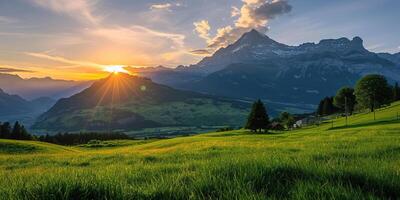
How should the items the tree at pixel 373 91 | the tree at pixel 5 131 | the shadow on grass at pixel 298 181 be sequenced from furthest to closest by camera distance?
the tree at pixel 5 131 → the tree at pixel 373 91 → the shadow on grass at pixel 298 181

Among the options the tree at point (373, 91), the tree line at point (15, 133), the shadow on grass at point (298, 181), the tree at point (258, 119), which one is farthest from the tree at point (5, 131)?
the shadow on grass at point (298, 181)

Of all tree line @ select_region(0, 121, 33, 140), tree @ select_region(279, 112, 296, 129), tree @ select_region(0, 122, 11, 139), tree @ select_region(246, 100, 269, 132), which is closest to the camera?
tree @ select_region(246, 100, 269, 132)

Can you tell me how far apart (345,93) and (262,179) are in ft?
578

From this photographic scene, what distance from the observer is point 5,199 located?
543 centimetres

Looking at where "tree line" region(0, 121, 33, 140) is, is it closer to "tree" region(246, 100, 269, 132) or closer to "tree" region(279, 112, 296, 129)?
"tree" region(246, 100, 269, 132)

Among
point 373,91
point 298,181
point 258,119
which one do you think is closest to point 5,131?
point 258,119

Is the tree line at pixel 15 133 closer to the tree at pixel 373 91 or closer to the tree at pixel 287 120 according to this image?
the tree at pixel 287 120

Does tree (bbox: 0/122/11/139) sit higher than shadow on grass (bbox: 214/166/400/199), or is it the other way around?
shadow on grass (bbox: 214/166/400/199)

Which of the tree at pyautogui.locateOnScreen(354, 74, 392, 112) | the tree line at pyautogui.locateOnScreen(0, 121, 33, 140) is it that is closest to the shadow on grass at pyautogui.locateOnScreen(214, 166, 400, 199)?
the tree at pyautogui.locateOnScreen(354, 74, 392, 112)

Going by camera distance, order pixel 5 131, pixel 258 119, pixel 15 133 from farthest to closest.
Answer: pixel 5 131 → pixel 15 133 → pixel 258 119

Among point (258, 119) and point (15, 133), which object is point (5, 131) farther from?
point (258, 119)

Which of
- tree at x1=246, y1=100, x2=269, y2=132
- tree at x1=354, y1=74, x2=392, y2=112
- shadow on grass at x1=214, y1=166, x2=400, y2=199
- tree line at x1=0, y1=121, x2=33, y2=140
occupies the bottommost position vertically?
tree line at x1=0, y1=121, x2=33, y2=140

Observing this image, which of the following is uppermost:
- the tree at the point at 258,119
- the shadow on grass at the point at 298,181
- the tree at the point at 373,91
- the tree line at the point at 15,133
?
the tree at the point at 373,91

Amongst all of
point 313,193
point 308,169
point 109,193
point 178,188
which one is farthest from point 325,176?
point 109,193
